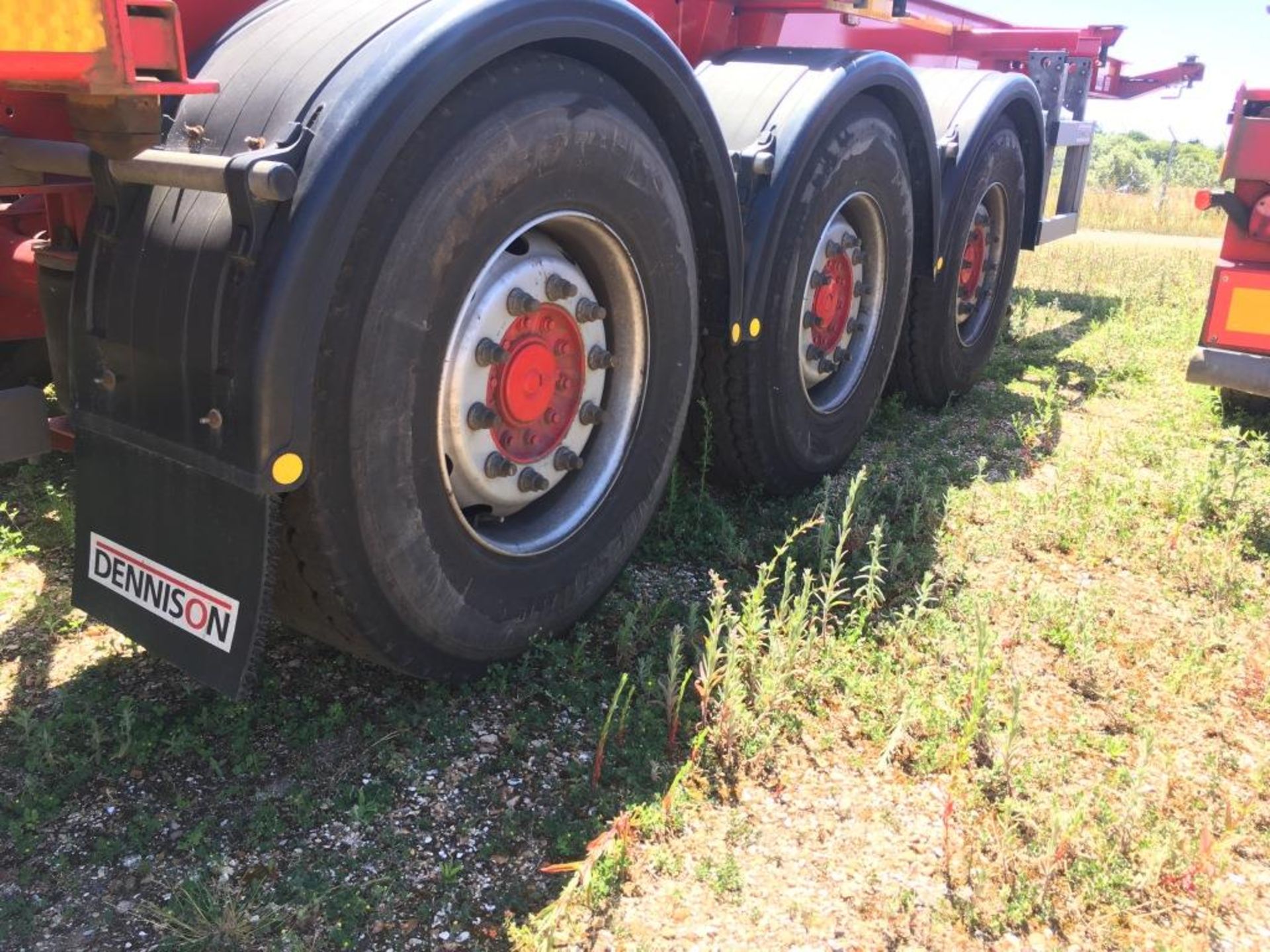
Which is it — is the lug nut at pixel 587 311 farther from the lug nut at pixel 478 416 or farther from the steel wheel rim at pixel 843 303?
Result: the steel wheel rim at pixel 843 303

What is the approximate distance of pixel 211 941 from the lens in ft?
5.60

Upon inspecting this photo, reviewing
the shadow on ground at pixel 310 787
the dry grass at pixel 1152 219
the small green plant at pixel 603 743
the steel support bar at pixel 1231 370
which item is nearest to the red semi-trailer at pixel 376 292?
the shadow on ground at pixel 310 787

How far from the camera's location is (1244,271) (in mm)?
4145

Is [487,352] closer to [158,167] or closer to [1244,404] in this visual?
[158,167]

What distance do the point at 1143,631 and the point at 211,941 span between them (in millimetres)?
2436

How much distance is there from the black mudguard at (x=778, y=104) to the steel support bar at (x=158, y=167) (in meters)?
1.56

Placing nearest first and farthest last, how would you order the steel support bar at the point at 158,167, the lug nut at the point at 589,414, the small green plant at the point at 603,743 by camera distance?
the steel support bar at the point at 158,167 < the small green plant at the point at 603,743 < the lug nut at the point at 589,414

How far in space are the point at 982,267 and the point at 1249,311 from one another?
1196mm

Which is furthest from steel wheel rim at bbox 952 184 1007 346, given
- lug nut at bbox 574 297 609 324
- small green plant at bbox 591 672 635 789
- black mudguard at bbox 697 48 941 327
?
small green plant at bbox 591 672 635 789

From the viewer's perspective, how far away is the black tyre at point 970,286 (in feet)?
14.3

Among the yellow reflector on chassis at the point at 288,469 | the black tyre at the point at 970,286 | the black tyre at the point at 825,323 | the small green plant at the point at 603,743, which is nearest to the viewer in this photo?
the yellow reflector on chassis at the point at 288,469

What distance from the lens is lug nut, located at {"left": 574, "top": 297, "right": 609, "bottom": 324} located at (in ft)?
7.82

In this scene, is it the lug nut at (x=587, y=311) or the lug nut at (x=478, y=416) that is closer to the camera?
the lug nut at (x=478, y=416)

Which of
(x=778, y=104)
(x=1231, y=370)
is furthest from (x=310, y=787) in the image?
(x=1231, y=370)
